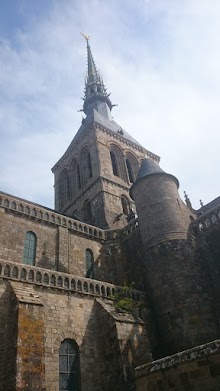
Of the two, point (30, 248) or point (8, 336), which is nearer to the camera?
point (8, 336)

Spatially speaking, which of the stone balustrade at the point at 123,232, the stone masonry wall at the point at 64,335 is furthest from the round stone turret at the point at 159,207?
the stone masonry wall at the point at 64,335

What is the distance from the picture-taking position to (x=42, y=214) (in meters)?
18.4

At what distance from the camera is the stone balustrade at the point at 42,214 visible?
681 inches

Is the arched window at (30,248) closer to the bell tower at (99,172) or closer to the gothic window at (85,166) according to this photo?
the bell tower at (99,172)

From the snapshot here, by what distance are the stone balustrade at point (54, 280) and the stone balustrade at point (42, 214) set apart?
196 inches

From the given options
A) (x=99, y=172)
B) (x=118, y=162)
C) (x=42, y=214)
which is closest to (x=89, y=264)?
(x=42, y=214)

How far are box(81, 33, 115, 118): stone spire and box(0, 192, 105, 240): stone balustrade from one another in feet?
63.7

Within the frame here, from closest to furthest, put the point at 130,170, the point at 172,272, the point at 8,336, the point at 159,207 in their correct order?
the point at 8,336
the point at 172,272
the point at 159,207
the point at 130,170

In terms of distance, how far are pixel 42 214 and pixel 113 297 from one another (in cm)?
635

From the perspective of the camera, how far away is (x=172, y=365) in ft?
18.9

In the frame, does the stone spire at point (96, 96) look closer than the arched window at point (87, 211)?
No

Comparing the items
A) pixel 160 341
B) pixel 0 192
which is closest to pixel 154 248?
pixel 160 341

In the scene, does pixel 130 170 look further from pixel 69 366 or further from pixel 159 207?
pixel 69 366

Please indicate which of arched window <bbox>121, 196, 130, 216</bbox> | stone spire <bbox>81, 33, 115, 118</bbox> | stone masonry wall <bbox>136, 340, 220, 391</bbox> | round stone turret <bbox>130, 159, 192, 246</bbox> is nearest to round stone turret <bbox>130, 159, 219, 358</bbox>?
round stone turret <bbox>130, 159, 192, 246</bbox>
